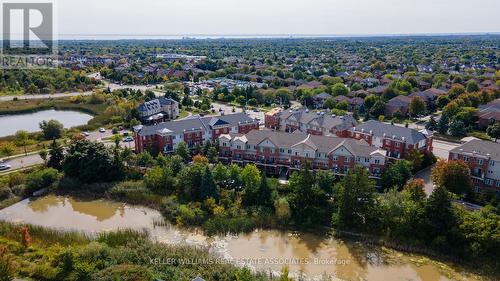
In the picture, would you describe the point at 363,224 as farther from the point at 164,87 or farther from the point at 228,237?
the point at 164,87

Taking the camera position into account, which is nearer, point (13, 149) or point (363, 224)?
point (363, 224)

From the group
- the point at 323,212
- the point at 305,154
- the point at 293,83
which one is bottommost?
the point at 323,212

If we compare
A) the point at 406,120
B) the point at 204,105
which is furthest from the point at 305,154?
the point at 204,105

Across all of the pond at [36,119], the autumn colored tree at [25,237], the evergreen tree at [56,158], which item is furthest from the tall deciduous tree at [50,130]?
the autumn colored tree at [25,237]

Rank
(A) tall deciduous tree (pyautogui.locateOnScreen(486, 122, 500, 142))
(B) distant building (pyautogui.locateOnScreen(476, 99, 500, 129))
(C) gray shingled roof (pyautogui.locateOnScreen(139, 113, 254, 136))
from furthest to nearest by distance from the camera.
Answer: (B) distant building (pyautogui.locateOnScreen(476, 99, 500, 129)) → (A) tall deciduous tree (pyautogui.locateOnScreen(486, 122, 500, 142)) → (C) gray shingled roof (pyautogui.locateOnScreen(139, 113, 254, 136))

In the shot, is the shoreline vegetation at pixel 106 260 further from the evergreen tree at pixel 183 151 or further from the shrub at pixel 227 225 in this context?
the evergreen tree at pixel 183 151

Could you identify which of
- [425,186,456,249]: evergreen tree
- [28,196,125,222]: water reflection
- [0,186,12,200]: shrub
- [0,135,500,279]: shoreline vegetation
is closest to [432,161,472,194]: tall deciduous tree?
[0,135,500,279]: shoreline vegetation

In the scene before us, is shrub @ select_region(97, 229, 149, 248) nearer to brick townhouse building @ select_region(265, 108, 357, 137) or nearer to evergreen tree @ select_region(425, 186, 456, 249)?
evergreen tree @ select_region(425, 186, 456, 249)

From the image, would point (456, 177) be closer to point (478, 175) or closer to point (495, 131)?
point (478, 175)
